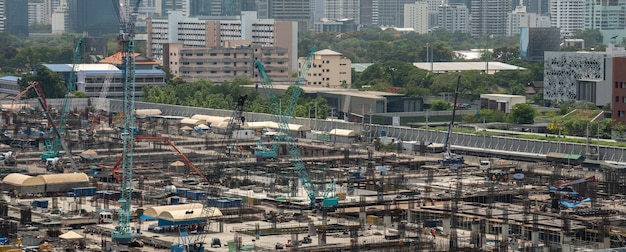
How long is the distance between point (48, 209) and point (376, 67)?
39299 mm

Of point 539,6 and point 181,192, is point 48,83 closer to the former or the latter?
point 181,192

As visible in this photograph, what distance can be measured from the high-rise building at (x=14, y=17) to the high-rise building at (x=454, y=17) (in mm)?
42375

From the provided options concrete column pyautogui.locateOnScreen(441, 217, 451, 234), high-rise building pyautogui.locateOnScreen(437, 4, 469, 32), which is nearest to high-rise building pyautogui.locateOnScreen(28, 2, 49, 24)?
high-rise building pyautogui.locateOnScreen(437, 4, 469, 32)

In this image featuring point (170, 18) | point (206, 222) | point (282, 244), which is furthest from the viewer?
point (170, 18)

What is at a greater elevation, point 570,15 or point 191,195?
point 570,15

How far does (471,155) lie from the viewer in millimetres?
38062

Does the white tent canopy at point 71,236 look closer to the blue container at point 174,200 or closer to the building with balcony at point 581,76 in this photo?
the blue container at point 174,200

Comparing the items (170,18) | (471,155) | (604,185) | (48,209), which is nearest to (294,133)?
(471,155)

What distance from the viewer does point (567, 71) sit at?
48.6 meters

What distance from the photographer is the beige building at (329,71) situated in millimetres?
61531

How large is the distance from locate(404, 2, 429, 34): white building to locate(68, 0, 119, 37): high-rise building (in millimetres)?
37140

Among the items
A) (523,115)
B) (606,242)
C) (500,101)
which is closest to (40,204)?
(606,242)

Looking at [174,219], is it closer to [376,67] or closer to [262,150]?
[262,150]

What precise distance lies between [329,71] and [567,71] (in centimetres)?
1566
